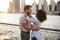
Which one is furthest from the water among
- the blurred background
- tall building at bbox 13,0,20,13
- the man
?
the man

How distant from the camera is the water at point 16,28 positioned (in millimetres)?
3953

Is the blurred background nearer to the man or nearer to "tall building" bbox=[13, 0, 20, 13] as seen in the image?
"tall building" bbox=[13, 0, 20, 13]

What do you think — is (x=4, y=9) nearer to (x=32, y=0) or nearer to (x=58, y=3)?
(x=32, y=0)

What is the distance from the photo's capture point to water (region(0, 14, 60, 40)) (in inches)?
156

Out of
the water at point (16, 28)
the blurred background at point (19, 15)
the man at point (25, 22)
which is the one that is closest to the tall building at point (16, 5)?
the blurred background at point (19, 15)

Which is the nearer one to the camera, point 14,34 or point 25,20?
point 25,20

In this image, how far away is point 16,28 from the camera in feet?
13.6

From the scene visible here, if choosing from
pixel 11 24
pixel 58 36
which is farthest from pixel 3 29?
pixel 58 36

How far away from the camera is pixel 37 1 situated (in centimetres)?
405

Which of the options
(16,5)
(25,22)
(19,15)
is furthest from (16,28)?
(25,22)

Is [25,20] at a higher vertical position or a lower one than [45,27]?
higher

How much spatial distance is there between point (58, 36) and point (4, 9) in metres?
1.46

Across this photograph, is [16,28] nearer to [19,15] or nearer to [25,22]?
[19,15]

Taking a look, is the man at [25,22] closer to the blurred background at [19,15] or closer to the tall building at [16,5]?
the blurred background at [19,15]
